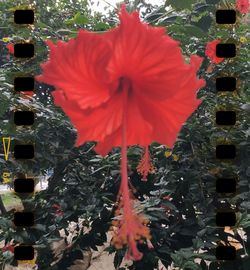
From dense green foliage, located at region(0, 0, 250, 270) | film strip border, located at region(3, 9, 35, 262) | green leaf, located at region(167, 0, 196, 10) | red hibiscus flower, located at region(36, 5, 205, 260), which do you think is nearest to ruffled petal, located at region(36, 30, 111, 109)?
red hibiscus flower, located at region(36, 5, 205, 260)

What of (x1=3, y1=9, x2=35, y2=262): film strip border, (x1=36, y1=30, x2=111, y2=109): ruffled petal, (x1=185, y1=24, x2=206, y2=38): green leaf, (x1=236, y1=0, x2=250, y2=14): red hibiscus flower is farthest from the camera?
(x1=236, y1=0, x2=250, y2=14): red hibiscus flower

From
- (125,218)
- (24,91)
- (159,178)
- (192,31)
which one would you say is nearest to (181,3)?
(192,31)

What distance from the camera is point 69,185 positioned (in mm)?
1616

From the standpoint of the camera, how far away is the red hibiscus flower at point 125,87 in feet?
0.91

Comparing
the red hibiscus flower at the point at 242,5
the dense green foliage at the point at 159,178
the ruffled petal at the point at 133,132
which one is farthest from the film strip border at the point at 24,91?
the red hibiscus flower at the point at 242,5

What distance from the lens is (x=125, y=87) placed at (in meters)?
0.33

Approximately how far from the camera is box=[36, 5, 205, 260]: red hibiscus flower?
0.28m

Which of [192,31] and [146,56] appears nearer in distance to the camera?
[146,56]

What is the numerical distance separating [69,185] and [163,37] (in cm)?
138

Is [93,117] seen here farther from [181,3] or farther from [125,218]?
[181,3]

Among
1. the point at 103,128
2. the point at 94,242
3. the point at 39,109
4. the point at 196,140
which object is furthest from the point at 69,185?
the point at 103,128

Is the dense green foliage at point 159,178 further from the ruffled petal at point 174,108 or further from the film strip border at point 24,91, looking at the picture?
the ruffled petal at point 174,108

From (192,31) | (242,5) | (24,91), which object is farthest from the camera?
(242,5)

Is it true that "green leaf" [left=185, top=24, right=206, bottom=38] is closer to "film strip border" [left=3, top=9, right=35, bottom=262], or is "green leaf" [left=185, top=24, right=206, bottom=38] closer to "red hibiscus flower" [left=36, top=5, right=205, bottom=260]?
"film strip border" [left=3, top=9, right=35, bottom=262]
